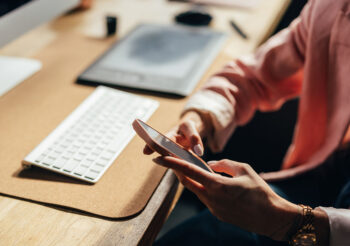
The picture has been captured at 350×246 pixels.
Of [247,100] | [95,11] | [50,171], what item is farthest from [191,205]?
[95,11]

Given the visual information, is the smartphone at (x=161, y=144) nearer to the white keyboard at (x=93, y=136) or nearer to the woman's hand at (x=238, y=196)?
the woman's hand at (x=238, y=196)

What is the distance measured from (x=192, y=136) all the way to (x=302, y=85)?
448 mm

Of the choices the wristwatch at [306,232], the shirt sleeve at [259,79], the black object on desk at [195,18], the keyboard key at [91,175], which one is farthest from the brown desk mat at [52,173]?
the black object on desk at [195,18]

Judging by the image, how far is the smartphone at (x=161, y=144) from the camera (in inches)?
20.9

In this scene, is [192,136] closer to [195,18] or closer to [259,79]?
[259,79]

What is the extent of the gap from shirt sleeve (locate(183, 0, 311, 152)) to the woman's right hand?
3.2 inches

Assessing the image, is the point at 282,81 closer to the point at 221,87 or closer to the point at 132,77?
the point at 221,87

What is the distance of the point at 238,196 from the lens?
541 mm

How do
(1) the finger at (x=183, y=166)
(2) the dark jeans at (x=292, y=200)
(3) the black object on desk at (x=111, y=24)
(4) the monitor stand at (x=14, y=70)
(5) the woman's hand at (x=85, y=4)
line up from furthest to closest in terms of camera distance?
1. (5) the woman's hand at (x=85, y=4)
2. (3) the black object on desk at (x=111, y=24)
3. (4) the monitor stand at (x=14, y=70)
4. (2) the dark jeans at (x=292, y=200)
5. (1) the finger at (x=183, y=166)

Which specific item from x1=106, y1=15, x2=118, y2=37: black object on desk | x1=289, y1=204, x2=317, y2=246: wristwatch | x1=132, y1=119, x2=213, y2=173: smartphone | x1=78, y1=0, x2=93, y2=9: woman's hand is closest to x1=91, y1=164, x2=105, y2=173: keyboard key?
x1=132, y1=119, x2=213, y2=173: smartphone

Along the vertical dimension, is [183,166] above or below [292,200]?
above

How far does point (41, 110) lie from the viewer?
805mm

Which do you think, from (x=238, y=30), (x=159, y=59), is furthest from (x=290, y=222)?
(x=238, y=30)

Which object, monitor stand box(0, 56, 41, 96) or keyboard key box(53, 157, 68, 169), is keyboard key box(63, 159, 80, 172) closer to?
keyboard key box(53, 157, 68, 169)
